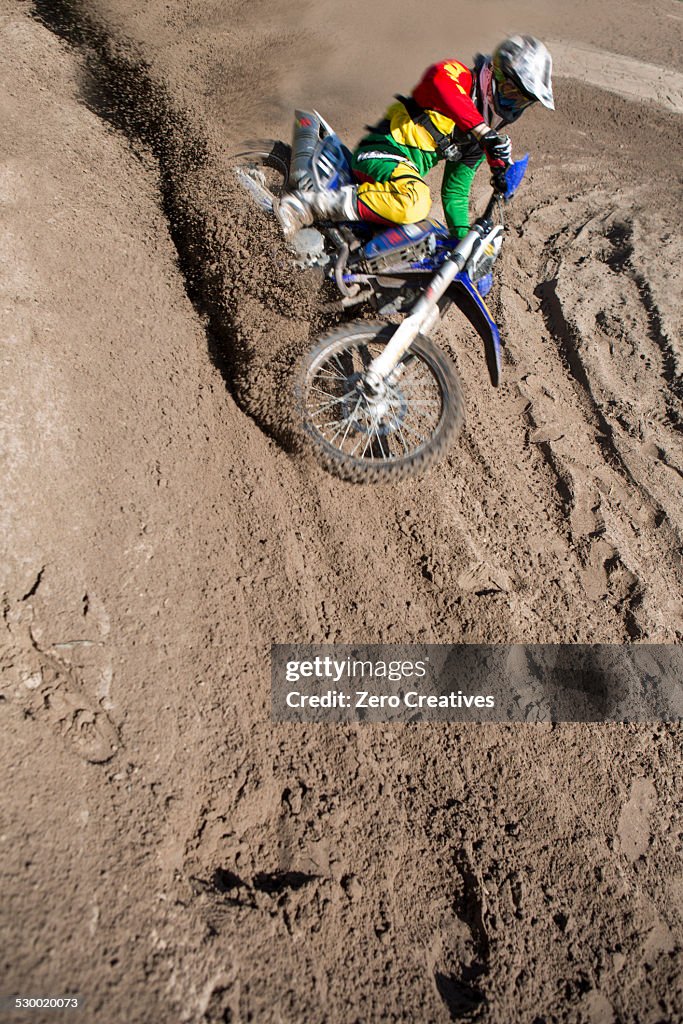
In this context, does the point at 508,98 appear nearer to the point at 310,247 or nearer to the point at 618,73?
the point at 310,247

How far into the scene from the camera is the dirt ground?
7.77 feet

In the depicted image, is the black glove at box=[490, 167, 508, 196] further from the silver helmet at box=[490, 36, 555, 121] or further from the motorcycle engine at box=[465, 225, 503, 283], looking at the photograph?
the silver helmet at box=[490, 36, 555, 121]

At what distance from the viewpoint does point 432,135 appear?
374 cm

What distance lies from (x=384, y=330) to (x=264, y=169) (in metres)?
1.71

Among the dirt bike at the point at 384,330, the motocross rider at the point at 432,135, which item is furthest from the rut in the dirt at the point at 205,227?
the motocross rider at the point at 432,135

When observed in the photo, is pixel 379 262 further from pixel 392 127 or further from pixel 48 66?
pixel 48 66

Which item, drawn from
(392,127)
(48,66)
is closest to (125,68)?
(48,66)

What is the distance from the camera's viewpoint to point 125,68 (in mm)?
5496

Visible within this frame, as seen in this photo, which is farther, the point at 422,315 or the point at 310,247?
the point at 310,247

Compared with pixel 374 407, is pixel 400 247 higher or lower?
higher

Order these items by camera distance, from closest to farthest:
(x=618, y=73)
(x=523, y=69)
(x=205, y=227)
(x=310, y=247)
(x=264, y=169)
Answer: (x=523, y=69), (x=310, y=247), (x=264, y=169), (x=205, y=227), (x=618, y=73)

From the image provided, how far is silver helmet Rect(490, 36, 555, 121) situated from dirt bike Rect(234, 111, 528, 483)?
1.05 feet

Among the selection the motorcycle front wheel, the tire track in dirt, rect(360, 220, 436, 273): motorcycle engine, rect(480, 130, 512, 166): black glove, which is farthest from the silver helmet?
the tire track in dirt

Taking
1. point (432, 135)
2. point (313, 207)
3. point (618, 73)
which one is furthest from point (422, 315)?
point (618, 73)
